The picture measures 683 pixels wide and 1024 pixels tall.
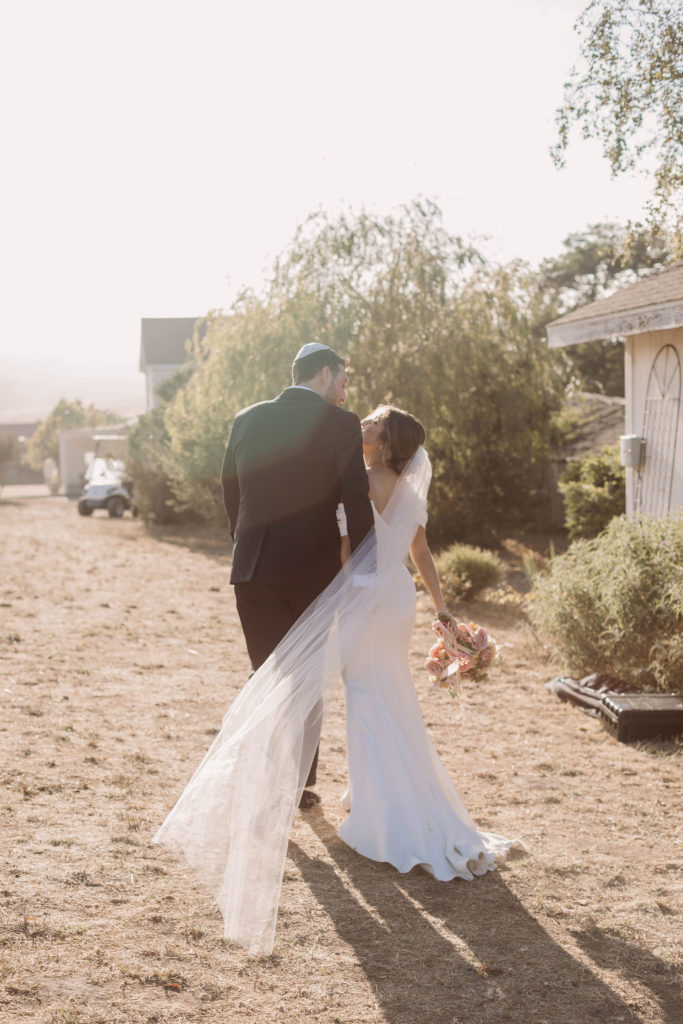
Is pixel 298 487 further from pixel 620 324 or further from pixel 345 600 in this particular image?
pixel 620 324

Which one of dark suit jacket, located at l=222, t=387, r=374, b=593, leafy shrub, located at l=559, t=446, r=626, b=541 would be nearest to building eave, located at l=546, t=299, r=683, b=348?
leafy shrub, located at l=559, t=446, r=626, b=541

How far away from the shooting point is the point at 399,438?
473cm

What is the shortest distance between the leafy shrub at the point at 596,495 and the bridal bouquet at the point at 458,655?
11.2 m

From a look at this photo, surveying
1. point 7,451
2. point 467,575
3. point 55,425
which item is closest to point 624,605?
point 467,575

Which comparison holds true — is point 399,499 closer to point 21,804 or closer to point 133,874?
point 133,874

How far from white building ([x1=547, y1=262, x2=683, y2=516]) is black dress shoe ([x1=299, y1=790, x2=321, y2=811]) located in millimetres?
5256

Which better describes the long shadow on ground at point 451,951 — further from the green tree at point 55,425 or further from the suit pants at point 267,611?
the green tree at point 55,425

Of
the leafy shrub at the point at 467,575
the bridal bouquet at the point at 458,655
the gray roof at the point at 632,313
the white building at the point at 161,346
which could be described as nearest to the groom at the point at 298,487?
the bridal bouquet at the point at 458,655

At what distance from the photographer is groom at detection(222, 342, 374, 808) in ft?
15.0

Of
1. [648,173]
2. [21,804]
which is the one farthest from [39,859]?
[648,173]

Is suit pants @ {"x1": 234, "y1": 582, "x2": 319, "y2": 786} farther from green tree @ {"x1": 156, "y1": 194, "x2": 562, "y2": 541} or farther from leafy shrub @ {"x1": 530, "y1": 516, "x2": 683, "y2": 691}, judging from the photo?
green tree @ {"x1": 156, "y1": 194, "x2": 562, "y2": 541}

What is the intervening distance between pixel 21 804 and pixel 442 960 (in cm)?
251

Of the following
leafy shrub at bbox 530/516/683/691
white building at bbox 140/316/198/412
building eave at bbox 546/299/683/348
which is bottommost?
leafy shrub at bbox 530/516/683/691

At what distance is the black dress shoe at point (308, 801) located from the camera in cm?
541
